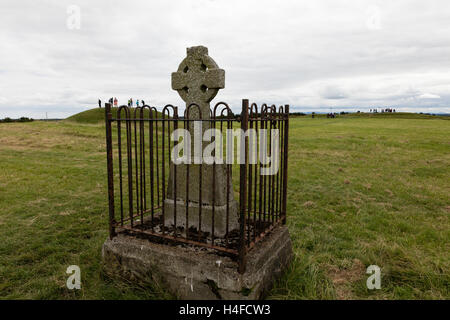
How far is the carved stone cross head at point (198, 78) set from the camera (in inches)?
164

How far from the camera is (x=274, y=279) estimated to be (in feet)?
13.2

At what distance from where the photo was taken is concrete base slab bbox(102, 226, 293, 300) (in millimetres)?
3477

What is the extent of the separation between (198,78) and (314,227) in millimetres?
3861

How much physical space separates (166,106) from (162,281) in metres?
2.31

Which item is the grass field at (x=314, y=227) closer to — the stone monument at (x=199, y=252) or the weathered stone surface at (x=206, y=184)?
the stone monument at (x=199, y=252)

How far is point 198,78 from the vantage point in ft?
14.0

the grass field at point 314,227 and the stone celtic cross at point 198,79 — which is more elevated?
the stone celtic cross at point 198,79

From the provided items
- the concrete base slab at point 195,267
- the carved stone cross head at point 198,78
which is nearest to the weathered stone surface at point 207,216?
the concrete base slab at point 195,267

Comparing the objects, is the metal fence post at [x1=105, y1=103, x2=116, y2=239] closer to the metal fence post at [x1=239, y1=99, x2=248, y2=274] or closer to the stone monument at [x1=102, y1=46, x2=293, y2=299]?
the stone monument at [x1=102, y1=46, x2=293, y2=299]

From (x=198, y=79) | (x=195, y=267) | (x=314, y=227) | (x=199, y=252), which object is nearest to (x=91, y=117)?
(x=314, y=227)

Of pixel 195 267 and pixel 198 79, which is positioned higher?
pixel 198 79

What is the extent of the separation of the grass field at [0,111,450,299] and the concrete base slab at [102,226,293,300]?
19 cm

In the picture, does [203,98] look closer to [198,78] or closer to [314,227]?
[198,78]
